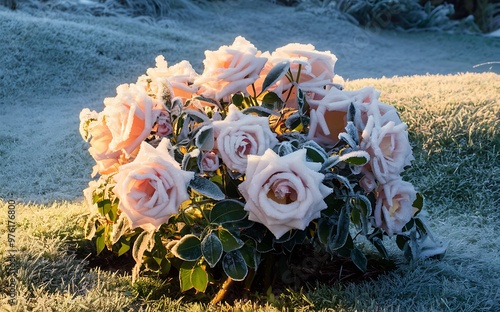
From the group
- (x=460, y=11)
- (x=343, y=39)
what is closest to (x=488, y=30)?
(x=460, y=11)

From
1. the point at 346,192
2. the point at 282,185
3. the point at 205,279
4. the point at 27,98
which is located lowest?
the point at 27,98

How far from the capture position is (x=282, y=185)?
4.48ft

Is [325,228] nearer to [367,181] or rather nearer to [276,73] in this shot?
[367,181]

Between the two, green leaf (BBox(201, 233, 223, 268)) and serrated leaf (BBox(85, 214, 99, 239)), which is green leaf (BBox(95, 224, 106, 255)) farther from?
green leaf (BBox(201, 233, 223, 268))

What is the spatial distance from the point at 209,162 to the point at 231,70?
256 millimetres

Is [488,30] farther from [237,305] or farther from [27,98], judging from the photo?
[237,305]

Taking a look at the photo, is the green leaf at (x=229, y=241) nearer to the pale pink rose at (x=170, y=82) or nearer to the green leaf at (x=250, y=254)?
the green leaf at (x=250, y=254)

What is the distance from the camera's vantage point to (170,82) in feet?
5.77

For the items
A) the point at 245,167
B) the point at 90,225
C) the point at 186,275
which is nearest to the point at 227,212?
the point at 245,167

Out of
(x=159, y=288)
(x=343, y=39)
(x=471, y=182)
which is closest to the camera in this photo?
(x=159, y=288)

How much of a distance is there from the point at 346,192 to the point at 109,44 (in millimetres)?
5157

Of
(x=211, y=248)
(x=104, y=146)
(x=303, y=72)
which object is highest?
(x=303, y=72)

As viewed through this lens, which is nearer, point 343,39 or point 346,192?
point 346,192

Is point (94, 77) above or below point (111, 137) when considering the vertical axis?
below
